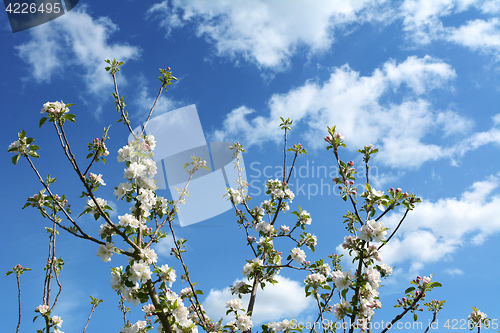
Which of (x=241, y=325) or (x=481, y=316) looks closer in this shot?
(x=241, y=325)

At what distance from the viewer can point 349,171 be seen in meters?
3.56

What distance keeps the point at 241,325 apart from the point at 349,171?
244cm

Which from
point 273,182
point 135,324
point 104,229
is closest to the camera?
point 104,229

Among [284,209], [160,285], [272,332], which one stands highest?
[284,209]

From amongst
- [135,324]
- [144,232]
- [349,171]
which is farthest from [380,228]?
[135,324]

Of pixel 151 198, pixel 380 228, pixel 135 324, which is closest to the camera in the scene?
pixel 380 228

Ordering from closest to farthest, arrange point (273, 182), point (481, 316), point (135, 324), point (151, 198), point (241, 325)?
1. point (151, 198)
2. point (135, 324)
3. point (241, 325)
4. point (481, 316)
5. point (273, 182)

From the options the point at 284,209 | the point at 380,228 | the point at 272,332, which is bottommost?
the point at 272,332

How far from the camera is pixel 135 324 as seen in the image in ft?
11.3

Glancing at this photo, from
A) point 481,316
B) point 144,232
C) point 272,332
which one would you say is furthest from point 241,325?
point 481,316

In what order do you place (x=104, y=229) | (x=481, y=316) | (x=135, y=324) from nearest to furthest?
(x=104, y=229)
(x=135, y=324)
(x=481, y=316)

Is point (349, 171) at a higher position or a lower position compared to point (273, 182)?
lower

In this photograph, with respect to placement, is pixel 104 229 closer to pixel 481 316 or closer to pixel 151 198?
pixel 151 198

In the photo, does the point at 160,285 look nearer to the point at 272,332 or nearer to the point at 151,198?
the point at 151,198
